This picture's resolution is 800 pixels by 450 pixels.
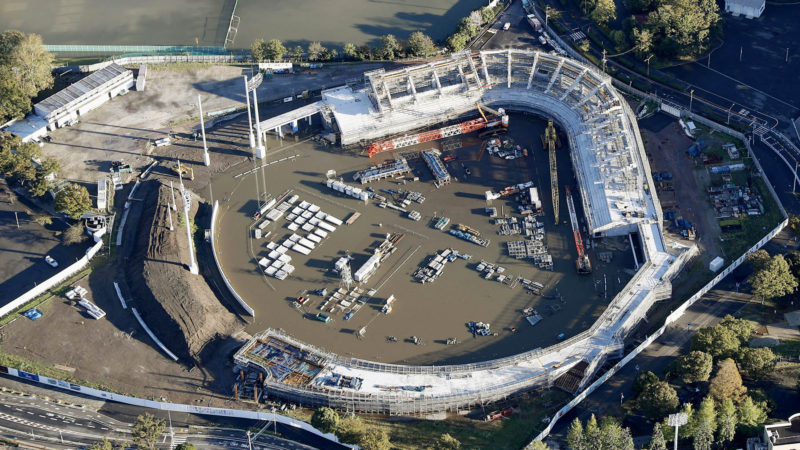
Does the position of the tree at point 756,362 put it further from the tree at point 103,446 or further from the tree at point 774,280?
the tree at point 103,446

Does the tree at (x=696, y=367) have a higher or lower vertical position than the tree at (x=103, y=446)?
higher

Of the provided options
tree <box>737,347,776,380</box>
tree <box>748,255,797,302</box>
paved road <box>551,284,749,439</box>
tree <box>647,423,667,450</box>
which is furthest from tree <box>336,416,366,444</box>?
tree <box>748,255,797,302</box>

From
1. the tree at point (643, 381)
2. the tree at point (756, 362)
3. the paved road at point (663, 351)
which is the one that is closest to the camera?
the tree at point (643, 381)

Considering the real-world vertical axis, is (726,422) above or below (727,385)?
below

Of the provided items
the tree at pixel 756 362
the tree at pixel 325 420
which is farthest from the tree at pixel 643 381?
the tree at pixel 325 420

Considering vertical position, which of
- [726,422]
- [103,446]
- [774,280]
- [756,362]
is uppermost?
[774,280]

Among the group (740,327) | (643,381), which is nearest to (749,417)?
(643,381)

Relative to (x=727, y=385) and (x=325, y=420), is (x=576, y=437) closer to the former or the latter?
(x=727, y=385)
